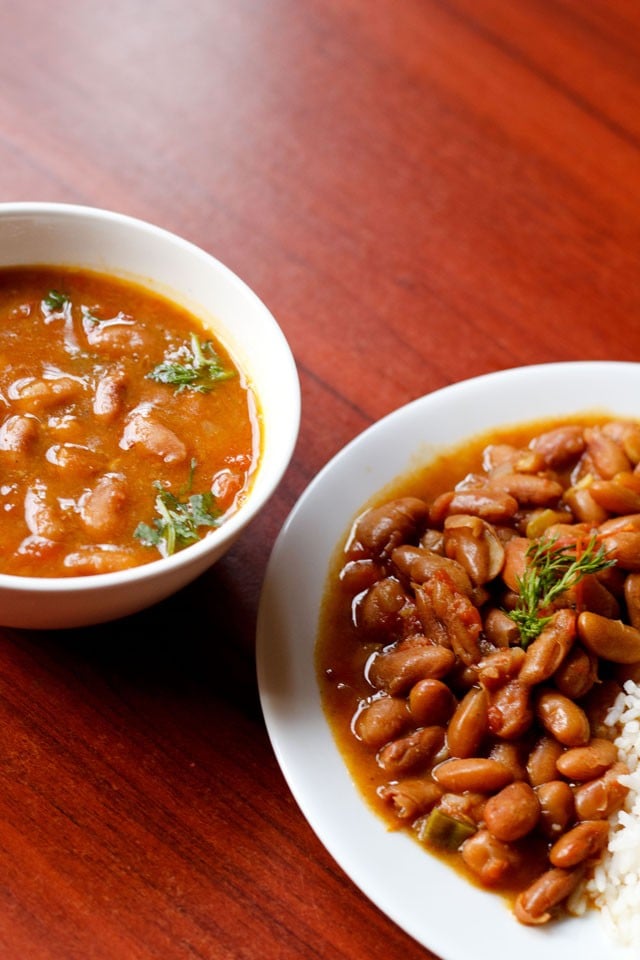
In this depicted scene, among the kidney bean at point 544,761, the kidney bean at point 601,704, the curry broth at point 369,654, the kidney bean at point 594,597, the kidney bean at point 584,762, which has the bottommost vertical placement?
the curry broth at point 369,654

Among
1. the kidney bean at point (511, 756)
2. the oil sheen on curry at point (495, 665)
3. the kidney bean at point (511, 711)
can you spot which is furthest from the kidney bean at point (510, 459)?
the kidney bean at point (511, 756)

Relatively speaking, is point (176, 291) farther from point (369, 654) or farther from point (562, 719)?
point (562, 719)

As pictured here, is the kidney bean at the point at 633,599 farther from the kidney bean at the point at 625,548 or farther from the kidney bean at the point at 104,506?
the kidney bean at the point at 104,506

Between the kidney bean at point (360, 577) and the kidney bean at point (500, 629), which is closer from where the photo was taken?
the kidney bean at point (500, 629)

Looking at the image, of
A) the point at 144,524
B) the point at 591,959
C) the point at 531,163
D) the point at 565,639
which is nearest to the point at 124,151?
the point at 531,163

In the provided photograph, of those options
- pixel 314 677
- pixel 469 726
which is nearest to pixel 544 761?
pixel 469 726
